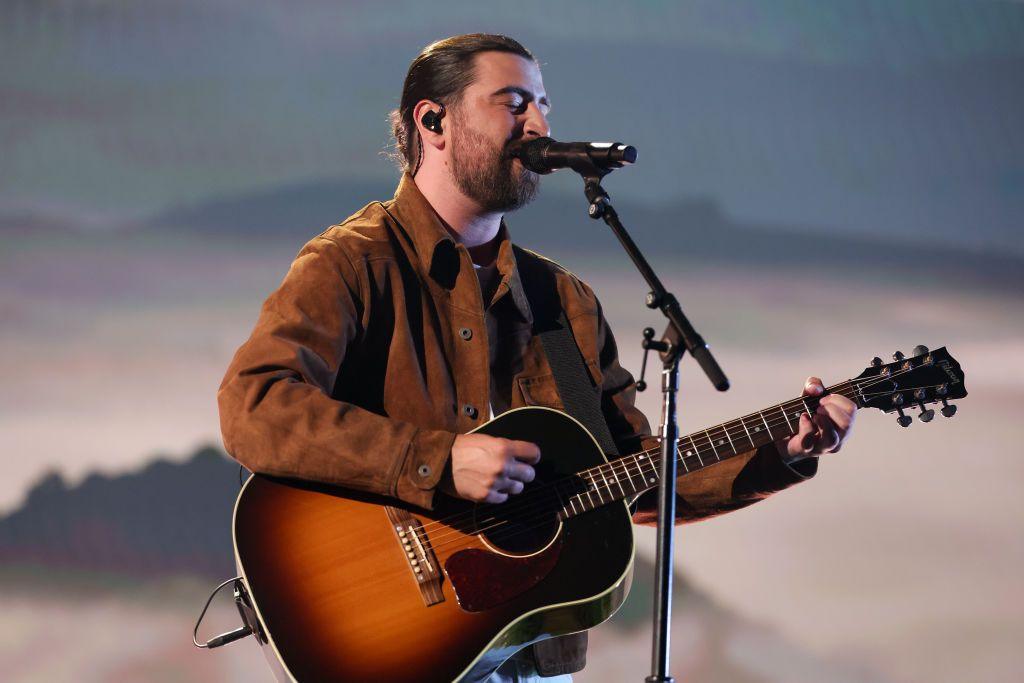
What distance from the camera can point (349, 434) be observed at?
2020 millimetres

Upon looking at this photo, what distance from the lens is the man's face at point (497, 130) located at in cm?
243

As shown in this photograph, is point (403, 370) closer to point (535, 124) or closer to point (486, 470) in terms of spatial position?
point (486, 470)

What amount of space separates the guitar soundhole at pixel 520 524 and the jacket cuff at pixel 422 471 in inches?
6.3

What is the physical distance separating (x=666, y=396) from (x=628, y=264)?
8.01 ft

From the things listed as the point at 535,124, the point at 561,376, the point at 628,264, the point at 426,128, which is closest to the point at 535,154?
the point at 535,124

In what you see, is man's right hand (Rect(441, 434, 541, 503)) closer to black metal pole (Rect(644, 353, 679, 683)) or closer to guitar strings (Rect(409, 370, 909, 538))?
guitar strings (Rect(409, 370, 909, 538))

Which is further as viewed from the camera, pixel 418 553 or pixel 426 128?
pixel 426 128

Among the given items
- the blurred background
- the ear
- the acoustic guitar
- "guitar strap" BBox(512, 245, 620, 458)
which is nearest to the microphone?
the ear

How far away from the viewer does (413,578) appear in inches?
81.0

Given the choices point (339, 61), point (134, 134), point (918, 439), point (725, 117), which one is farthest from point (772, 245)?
point (134, 134)

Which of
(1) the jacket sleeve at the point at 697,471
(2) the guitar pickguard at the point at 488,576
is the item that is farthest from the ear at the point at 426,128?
(2) the guitar pickguard at the point at 488,576

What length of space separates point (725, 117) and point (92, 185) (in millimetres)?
2522

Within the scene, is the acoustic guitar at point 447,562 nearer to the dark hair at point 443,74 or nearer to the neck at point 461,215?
the neck at point 461,215

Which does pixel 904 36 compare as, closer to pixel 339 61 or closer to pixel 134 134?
pixel 339 61
